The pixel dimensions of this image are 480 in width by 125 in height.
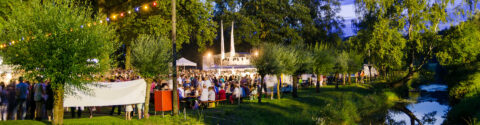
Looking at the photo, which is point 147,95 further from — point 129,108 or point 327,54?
point 327,54

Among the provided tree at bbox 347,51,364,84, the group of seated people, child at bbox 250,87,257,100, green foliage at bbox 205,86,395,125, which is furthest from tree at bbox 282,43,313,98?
tree at bbox 347,51,364,84

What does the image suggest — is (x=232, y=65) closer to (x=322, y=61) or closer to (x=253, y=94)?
(x=322, y=61)

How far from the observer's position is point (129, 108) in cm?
1552

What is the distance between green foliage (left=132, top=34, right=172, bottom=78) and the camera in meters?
15.8

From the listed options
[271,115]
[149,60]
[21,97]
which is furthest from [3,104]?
[271,115]

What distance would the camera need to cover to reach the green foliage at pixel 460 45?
31.1m

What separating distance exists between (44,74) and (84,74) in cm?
116

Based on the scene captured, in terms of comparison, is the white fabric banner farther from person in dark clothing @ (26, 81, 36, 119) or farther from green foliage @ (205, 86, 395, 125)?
green foliage @ (205, 86, 395, 125)

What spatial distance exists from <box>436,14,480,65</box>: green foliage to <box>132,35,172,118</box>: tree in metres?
25.0

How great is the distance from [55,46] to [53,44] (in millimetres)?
82

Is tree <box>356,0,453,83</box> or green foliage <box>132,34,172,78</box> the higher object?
tree <box>356,0,453,83</box>

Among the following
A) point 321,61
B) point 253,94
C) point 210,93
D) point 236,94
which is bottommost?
point 253,94

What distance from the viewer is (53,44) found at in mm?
12242

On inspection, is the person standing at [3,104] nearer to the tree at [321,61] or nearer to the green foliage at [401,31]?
the tree at [321,61]
